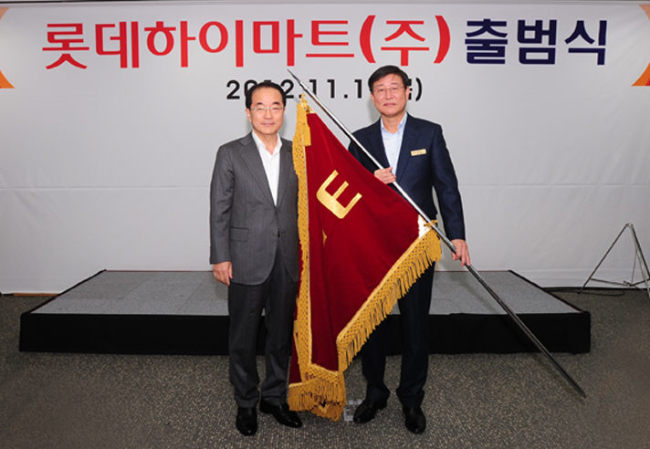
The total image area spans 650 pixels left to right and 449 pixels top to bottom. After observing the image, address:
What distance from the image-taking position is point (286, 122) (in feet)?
12.6

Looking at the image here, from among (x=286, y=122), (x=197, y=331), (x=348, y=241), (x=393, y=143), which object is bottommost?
(x=197, y=331)

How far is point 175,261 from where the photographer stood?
161 inches

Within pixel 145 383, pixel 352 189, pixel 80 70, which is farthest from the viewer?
pixel 80 70

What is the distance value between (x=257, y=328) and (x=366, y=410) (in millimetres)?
591

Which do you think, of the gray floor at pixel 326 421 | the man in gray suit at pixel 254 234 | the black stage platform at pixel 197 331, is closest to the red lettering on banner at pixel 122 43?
the black stage platform at pixel 197 331

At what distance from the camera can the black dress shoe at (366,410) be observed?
2.08 m

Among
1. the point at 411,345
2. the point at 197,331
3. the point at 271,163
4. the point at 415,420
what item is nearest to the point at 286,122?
the point at 197,331

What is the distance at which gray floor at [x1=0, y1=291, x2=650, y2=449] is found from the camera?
1.97m

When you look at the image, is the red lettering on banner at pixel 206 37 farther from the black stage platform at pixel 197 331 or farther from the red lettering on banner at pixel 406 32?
the black stage platform at pixel 197 331

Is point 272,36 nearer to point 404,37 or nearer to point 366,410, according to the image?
point 404,37

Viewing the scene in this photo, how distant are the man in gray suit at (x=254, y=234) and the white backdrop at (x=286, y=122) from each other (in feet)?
6.42

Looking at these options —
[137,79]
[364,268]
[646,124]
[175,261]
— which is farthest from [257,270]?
[646,124]

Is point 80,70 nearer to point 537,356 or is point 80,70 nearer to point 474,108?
point 474,108

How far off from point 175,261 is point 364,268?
2599 millimetres
